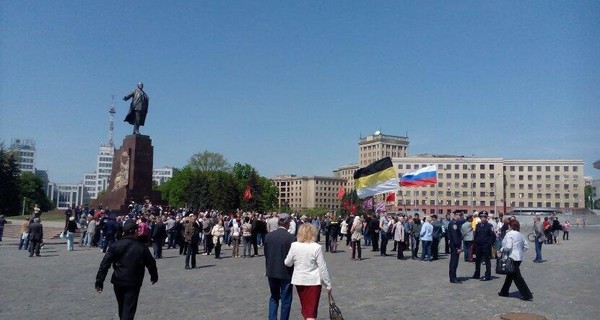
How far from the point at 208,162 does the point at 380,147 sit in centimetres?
6951

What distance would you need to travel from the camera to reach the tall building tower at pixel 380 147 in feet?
527

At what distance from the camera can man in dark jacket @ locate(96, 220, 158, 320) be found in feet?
21.1

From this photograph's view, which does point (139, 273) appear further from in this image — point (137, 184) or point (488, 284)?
point (137, 184)

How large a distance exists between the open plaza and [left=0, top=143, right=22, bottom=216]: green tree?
46.2 metres

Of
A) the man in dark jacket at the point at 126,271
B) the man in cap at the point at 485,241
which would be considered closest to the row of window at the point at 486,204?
the man in cap at the point at 485,241

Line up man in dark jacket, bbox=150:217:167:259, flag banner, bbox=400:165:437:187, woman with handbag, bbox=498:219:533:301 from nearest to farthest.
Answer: woman with handbag, bbox=498:219:533:301
man in dark jacket, bbox=150:217:167:259
flag banner, bbox=400:165:437:187

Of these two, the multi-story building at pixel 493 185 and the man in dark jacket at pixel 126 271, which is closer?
the man in dark jacket at pixel 126 271

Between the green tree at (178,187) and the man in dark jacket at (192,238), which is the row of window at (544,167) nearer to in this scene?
the green tree at (178,187)

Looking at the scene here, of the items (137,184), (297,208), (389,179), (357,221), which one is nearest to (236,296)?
(357,221)

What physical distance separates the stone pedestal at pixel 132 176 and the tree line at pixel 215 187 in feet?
118

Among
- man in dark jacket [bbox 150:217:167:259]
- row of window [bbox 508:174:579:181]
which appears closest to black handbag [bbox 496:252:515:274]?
man in dark jacket [bbox 150:217:167:259]

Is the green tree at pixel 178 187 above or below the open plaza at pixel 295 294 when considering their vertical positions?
above

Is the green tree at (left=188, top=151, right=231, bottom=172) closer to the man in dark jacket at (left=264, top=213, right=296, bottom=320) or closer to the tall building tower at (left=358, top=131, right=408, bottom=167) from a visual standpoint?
the tall building tower at (left=358, top=131, right=408, bottom=167)

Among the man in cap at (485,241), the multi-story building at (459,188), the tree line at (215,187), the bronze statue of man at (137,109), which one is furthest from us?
the multi-story building at (459,188)
